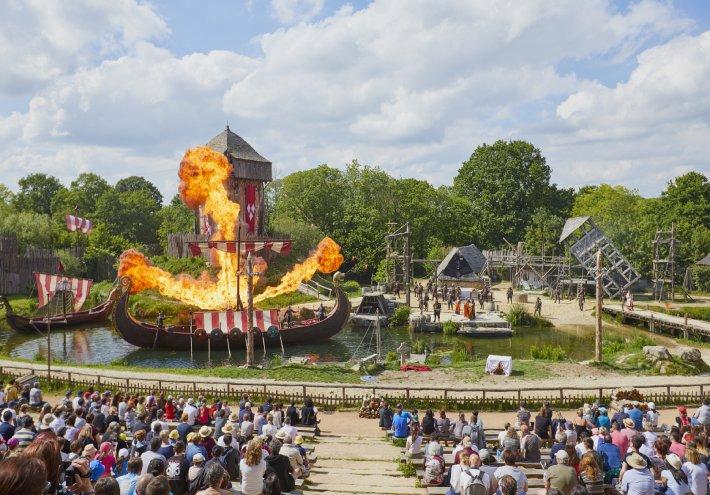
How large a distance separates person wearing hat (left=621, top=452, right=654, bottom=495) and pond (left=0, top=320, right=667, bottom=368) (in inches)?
1014

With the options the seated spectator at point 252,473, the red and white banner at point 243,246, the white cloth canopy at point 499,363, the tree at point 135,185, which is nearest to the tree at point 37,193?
the tree at point 135,185

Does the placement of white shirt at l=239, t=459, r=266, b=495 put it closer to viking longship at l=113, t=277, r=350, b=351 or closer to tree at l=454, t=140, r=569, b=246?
viking longship at l=113, t=277, r=350, b=351

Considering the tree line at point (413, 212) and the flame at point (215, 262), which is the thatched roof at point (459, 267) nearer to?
the tree line at point (413, 212)

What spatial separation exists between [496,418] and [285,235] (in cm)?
4406

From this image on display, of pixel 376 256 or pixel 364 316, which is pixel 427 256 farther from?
pixel 364 316

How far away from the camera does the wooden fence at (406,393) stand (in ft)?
67.7

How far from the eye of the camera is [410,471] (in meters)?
13.3

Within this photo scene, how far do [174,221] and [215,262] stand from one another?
31010 millimetres

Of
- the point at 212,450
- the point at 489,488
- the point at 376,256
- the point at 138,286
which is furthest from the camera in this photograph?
the point at 376,256

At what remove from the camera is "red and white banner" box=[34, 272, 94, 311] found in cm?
3884

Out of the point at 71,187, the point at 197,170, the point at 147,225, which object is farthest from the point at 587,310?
the point at 71,187

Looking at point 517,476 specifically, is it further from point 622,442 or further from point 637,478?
point 622,442

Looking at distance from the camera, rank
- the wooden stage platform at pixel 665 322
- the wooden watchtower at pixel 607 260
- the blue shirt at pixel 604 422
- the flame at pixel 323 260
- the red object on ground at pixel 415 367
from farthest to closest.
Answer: the wooden watchtower at pixel 607 260
the flame at pixel 323 260
the wooden stage platform at pixel 665 322
the red object on ground at pixel 415 367
the blue shirt at pixel 604 422

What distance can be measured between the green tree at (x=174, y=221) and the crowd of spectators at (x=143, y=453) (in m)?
60.6
